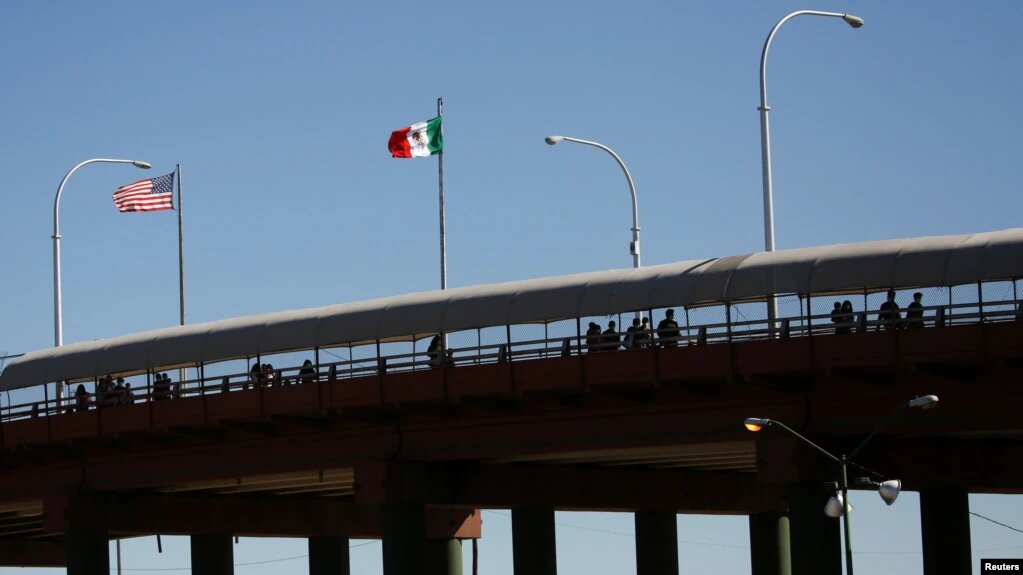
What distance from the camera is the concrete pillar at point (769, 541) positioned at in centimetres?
6800

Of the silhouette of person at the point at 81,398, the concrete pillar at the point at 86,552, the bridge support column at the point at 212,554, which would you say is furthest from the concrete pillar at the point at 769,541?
the silhouette of person at the point at 81,398

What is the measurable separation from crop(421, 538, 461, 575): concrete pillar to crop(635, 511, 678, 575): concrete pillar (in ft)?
21.1

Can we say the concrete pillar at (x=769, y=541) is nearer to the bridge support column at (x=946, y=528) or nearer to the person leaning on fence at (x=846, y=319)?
the bridge support column at (x=946, y=528)

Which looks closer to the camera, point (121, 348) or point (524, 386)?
point (524, 386)

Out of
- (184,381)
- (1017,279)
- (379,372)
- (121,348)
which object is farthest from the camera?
(121,348)

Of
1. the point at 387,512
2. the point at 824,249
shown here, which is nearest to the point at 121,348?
the point at 387,512

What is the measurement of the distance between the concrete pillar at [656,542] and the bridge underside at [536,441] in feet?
0.95

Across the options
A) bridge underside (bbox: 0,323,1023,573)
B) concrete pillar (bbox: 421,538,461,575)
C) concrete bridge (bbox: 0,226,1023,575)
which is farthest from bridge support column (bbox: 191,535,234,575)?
concrete pillar (bbox: 421,538,461,575)

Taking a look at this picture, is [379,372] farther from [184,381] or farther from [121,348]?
[121,348]

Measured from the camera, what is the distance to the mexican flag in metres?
71.2

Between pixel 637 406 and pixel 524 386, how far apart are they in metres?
3.08

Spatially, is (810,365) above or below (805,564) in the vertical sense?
above

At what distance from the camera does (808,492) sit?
159 feet

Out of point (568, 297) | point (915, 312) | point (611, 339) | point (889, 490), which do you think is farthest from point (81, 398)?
point (889, 490)
